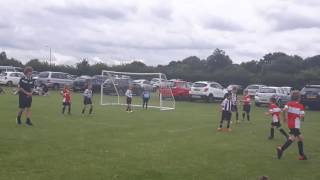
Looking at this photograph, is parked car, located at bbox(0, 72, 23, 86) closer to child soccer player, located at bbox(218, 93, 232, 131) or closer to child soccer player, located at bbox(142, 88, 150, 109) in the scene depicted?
child soccer player, located at bbox(142, 88, 150, 109)

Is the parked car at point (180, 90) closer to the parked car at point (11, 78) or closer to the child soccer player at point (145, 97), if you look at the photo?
the child soccer player at point (145, 97)

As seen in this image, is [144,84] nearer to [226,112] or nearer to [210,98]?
[210,98]

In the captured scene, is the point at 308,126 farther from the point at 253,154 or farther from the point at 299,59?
the point at 299,59

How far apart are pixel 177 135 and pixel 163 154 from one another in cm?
419

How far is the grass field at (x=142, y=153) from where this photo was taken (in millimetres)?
10062

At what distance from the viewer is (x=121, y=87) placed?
34281 mm

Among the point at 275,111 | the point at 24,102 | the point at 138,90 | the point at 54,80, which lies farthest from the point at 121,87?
the point at 275,111

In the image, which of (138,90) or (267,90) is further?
(267,90)

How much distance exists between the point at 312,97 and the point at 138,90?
450 inches

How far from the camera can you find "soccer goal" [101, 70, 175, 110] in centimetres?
3282

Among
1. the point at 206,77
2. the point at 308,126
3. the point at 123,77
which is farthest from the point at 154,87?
the point at 206,77

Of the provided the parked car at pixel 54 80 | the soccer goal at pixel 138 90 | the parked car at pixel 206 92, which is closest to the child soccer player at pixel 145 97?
the soccer goal at pixel 138 90

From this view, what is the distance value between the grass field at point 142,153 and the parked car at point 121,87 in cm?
1393

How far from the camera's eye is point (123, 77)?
3481 centimetres
